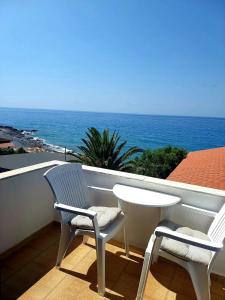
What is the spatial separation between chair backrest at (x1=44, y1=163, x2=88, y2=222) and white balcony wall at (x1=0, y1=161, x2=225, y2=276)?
25 cm

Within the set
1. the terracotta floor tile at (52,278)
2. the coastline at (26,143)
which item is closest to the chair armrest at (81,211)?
the terracotta floor tile at (52,278)

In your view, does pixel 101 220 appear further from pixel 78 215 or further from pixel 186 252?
pixel 186 252

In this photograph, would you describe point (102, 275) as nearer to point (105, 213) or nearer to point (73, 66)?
point (105, 213)

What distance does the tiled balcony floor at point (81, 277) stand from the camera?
168 centimetres

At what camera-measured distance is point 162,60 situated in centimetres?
2850

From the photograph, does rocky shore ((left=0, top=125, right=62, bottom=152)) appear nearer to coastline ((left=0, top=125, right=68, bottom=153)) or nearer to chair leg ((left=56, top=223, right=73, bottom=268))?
coastline ((left=0, top=125, right=68, bottom=153))

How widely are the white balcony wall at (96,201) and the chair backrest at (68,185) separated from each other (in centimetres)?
25

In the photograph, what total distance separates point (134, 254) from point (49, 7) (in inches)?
142

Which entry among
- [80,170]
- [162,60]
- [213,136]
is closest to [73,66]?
[162,60]

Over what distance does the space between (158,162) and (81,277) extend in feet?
42.7

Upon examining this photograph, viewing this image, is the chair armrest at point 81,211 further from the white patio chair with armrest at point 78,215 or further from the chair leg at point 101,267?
the chair leg at point 101,267

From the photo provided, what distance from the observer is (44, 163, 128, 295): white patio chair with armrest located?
167 centimetres

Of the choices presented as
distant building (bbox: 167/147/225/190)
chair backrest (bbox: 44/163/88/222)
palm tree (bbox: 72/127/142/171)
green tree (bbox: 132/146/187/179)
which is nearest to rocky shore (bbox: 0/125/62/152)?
green tree (bbox: 132/146/187/179)

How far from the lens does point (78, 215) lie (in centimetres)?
190
